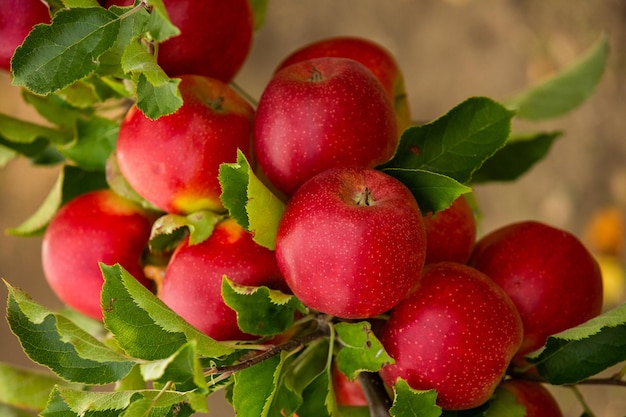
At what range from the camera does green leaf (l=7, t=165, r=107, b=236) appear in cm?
64

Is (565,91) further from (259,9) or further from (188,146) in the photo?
(188,146)

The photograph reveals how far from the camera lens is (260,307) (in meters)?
0.47

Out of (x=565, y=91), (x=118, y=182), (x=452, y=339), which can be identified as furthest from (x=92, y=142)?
(x=565, y=91)

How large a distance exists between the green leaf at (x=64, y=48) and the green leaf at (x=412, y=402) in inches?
11.5

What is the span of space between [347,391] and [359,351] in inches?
6.3

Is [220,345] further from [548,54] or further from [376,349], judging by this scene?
[548,54]

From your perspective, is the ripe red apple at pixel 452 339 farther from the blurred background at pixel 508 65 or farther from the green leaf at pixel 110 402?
the blurred background at pixel 508 65

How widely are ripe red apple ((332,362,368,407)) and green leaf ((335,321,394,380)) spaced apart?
127 millimetres

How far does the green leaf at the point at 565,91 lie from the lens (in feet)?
2.62

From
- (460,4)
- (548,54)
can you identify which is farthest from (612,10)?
(460,4)

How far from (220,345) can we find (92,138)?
0.26 meters

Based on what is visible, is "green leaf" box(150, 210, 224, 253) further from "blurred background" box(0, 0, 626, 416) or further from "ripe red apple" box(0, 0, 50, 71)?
"blurred background" box(0, 0, 626, 416)

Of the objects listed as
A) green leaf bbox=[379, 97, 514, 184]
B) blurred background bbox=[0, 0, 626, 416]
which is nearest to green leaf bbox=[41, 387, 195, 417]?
green leaf bbox=[379, 97, 514, 184]

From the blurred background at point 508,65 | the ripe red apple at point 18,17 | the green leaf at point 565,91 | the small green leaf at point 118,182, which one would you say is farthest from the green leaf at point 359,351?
the blurred background at point 508,65
